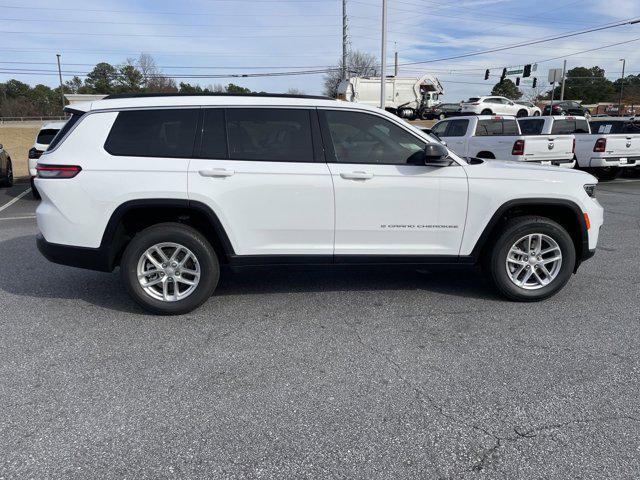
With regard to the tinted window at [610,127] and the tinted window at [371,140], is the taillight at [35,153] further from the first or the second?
the tinted window at [610,127]

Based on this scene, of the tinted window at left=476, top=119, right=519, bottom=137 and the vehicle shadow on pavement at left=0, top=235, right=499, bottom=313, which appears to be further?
the tinted window at left=476, top=119, right=519, bottom=137

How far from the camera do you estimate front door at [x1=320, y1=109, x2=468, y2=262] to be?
4.45m

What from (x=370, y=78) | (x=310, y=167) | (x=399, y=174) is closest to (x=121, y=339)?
(x=310, y=167)

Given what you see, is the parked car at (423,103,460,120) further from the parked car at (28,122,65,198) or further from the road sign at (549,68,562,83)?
the parked car at (28,122,65,198)

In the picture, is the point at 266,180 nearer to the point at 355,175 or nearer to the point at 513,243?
the point at 355,175

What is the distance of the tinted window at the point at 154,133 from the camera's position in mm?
4336

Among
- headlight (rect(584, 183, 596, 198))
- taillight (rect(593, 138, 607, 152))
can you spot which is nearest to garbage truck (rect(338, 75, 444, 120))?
taillight (rect(593, 138, 607, 152))

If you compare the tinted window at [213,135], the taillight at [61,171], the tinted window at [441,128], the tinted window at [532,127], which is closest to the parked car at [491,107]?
the tinted window at [532,127]

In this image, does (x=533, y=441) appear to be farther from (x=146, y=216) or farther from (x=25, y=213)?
(x=25, y=213)

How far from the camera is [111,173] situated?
424cm

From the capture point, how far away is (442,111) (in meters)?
40.9

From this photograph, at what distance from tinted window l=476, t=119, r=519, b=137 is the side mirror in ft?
31.9

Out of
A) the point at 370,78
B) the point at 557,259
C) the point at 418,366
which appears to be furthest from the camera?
the point at 370,78

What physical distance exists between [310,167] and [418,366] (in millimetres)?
1895
